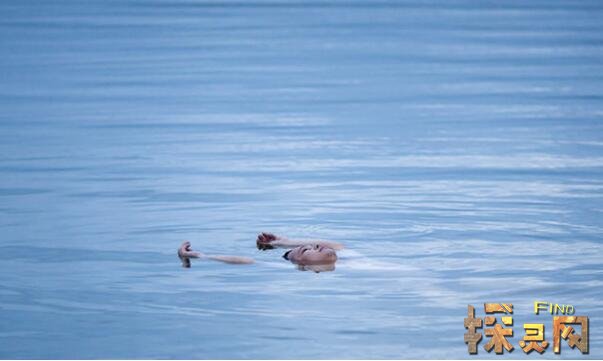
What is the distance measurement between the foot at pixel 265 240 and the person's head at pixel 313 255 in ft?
1.18

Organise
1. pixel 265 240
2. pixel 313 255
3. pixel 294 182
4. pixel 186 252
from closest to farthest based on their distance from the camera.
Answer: pixel 313 255 → pixel 186 252 → pixel 265 240 → pixel 294 182

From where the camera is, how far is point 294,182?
35.8 feet

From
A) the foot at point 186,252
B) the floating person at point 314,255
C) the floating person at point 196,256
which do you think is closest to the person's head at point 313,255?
the floating person at point 314,255

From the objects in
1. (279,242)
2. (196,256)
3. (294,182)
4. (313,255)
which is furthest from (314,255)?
(294,182)

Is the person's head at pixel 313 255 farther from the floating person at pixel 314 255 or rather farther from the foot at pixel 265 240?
the foot at pixel 265 240

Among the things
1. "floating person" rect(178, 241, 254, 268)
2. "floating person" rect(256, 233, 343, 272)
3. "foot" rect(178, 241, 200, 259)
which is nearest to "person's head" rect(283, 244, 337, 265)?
"floating person" rect(256, 233, 343, 272)

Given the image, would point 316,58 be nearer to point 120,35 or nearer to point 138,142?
point 120,35

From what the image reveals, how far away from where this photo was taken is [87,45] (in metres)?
19.2

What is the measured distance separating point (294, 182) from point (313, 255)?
2.84m

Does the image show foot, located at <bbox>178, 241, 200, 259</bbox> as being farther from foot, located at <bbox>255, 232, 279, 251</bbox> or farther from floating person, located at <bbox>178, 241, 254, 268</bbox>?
foot, located at <bbox>255, 232, 279, 251</bbox>

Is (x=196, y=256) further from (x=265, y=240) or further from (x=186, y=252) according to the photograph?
(x=265, y=240)

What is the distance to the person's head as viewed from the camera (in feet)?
26.6

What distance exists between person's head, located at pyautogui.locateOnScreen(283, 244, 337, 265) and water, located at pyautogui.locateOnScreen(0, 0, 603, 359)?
0.08 m

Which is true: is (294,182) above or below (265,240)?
above
